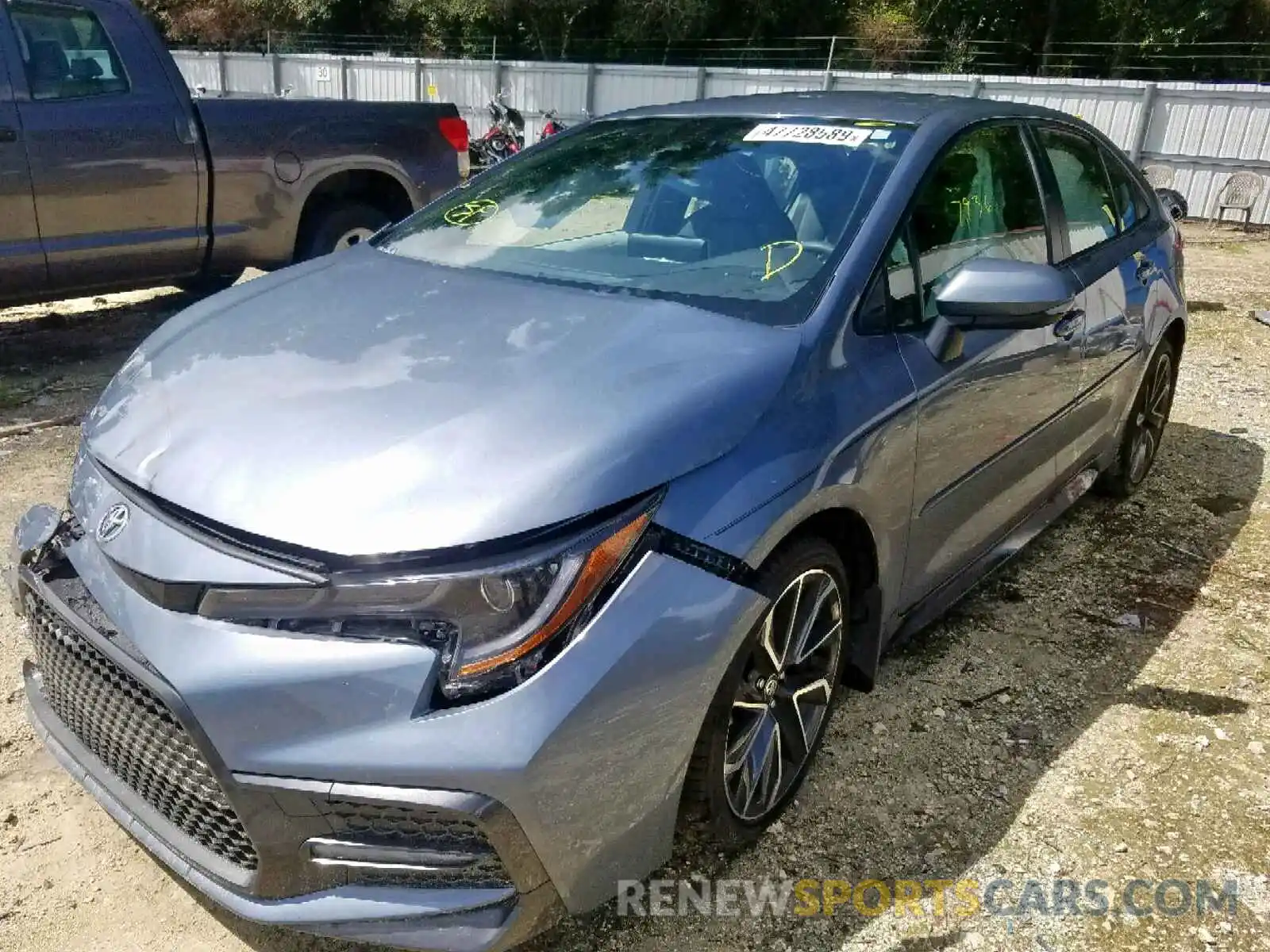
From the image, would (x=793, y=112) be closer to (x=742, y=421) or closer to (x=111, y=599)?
(x=742, y=421)

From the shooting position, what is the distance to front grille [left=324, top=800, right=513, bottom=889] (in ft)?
5.77

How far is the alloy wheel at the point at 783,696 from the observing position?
7.34 ft

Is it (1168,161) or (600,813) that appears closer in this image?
(600,813)

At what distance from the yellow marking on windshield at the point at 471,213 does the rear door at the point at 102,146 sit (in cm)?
292

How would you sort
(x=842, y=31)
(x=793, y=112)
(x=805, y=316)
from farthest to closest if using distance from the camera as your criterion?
(x=842, y=31) < (x=793, y=112) < (x=805, y=316)

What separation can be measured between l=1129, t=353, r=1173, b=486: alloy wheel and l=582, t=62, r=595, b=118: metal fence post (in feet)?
59.7

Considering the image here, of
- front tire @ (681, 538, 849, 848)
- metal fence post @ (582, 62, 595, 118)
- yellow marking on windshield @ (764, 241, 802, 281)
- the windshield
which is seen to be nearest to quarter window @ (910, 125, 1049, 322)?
the windshield

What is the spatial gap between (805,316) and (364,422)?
3.40ft

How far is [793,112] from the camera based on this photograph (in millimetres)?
3146

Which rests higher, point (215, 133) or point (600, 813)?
point (215, 133)

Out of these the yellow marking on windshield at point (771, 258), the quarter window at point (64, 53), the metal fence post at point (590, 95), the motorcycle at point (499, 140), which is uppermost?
the quarter window at point (64, 53)

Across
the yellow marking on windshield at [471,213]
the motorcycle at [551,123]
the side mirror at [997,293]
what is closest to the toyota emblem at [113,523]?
the yellow marking on windshield at [471,213]

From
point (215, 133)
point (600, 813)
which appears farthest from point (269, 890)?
point (215, 133)

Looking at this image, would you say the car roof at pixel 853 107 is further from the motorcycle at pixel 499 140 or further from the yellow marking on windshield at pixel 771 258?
the motorcycle at pixel 499 140
